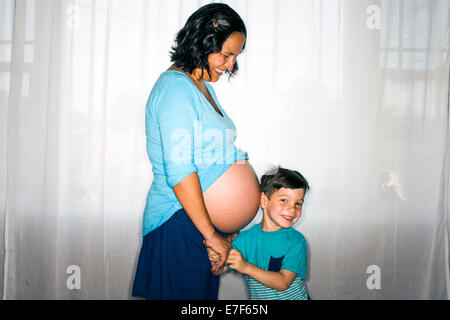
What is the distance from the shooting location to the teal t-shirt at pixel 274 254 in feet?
3.15

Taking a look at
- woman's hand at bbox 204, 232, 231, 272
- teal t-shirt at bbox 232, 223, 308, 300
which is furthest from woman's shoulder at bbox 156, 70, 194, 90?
teal t-shirt at bbox 232, 223, 308, 300

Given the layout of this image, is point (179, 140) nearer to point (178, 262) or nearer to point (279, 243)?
point (178, 262)

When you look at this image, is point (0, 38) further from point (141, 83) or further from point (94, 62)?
point (141, 83)

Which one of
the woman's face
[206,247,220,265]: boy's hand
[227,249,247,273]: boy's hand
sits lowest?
[227,249,247,273]: boy's hand

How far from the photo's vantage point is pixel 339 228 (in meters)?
1.59

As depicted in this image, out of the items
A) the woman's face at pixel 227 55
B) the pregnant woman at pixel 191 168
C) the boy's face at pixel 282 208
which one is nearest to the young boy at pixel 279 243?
the boy's face at pixel 282 208

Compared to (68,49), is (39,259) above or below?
below

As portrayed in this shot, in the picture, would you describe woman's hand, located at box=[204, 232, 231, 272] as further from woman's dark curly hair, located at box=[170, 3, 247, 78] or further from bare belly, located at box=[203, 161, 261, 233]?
woman's dark curly hair, located at box=[170, 3, 247, 78]

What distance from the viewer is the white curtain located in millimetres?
1541

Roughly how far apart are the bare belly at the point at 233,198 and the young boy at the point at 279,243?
66 mm

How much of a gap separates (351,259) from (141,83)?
4.15 ft

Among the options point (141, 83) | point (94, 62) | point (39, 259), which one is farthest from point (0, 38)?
point (39, 259)

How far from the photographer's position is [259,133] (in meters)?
1.55
